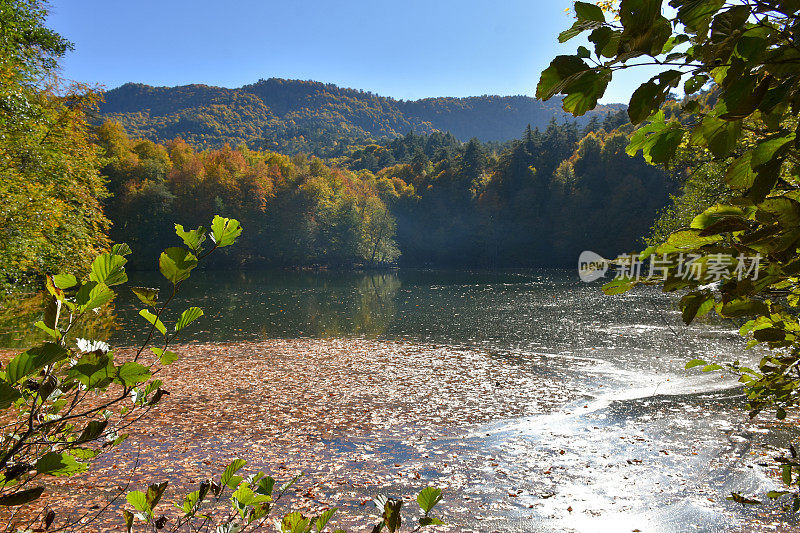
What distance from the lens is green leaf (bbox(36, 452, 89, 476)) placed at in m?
0.82

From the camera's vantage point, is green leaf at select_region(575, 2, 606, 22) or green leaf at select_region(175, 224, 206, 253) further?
green leaf at select_region(175, 224, 206, 253)

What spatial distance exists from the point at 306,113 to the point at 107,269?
605 ft

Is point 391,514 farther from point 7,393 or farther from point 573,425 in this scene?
point 573,425

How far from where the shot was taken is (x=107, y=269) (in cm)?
88

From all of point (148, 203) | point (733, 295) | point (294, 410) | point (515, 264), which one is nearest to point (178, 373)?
point (294, 410)

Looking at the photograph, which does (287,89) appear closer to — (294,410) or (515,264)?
(515,264)

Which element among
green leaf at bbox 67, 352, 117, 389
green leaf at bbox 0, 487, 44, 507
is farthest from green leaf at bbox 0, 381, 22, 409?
green leaf at bbox 0, 487, 44, 507

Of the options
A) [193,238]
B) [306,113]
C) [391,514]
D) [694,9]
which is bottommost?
[391,514]

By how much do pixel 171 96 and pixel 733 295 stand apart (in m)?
193

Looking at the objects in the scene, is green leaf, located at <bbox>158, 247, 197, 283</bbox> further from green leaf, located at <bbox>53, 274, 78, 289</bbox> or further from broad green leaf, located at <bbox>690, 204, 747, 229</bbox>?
broad green leaf, located at <bbox>690, 204, 747, 229</bbox>

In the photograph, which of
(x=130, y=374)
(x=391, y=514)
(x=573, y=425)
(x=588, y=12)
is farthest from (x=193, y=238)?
(x=573, y=425)

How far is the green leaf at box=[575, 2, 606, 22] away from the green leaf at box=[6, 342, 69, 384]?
0.82 metres

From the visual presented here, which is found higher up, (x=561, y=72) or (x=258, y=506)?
(x=561, y=72)

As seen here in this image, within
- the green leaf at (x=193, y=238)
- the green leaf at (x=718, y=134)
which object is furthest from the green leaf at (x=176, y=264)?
the green leaf at (x=718, y=134)
